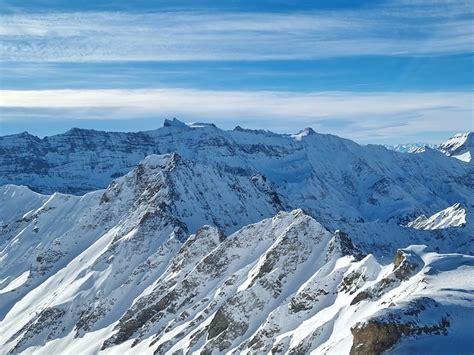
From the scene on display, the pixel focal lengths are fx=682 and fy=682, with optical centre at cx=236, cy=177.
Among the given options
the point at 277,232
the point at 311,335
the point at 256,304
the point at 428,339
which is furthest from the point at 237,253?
the point at 428,339

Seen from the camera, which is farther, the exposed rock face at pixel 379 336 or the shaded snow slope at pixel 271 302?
the shaded snow slope at pixel 271 302

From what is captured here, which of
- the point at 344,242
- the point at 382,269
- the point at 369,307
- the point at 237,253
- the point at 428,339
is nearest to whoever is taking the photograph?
the point at 428,339

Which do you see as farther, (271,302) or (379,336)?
(271,302)

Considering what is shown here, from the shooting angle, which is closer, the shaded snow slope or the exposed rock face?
the exposed rock face

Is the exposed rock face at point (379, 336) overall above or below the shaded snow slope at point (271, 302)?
above

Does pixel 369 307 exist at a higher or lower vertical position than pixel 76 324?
higher

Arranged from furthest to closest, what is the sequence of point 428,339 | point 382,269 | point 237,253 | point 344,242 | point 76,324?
point 76,324
point 237,253
point 344,242
point 382,269
point 428,339

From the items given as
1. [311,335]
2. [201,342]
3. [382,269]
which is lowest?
[201,342]

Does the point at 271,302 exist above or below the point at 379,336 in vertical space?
below

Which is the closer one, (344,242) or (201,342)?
(201,342)

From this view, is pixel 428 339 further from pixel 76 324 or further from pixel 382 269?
pixel 76 324

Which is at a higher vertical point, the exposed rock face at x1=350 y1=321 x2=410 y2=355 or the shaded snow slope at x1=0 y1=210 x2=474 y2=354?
→ the exposed rock face at x1=350 y1=321 x2=410 y2=355
